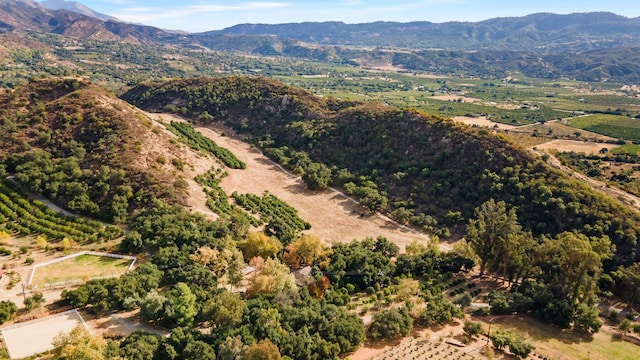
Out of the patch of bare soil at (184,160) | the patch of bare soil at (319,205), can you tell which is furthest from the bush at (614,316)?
the patch of bare soil at (184,160)

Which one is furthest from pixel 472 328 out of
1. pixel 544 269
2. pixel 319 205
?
pixel 319 205

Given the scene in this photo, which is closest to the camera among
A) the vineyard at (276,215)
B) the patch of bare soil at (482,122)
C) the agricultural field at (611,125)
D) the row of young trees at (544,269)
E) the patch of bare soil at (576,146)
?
the row of young trees at (544,269)

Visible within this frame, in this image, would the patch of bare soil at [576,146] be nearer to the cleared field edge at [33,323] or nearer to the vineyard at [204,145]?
the vineyard at [204,145]

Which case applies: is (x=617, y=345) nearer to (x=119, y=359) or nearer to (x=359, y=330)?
(x=359, y=330)

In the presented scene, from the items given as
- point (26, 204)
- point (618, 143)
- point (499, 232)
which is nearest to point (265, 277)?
point (499, 232)

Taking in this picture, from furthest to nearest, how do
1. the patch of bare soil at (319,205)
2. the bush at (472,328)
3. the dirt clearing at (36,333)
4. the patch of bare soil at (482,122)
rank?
the patch of bare soil at (482,122)
the patch of bare soil at (319,205)
the bush at (472,328)
the dirt clearing at (36,333)

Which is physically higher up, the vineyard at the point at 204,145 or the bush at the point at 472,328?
the vineyard at the point at 204,145

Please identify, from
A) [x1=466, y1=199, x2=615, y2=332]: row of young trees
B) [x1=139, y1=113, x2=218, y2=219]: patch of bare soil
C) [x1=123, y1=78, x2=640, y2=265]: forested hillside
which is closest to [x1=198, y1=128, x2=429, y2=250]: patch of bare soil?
[x1=123, y1=78, x2=640, y2=265]: forested hillside
